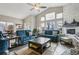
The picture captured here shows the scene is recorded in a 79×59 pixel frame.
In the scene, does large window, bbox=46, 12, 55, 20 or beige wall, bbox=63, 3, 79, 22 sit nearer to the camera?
beige wall, bbox=63, 3, 79, 22

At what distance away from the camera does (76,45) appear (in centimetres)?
208

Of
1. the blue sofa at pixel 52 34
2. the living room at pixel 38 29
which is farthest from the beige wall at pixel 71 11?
the blue sofa at pixel 52 34

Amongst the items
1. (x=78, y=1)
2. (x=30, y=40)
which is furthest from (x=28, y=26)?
(x=78, y=1)

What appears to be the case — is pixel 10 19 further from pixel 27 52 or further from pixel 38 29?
pixel 27 52

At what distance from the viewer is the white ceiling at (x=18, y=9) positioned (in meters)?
2.06

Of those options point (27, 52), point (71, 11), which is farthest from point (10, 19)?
point (71, 11)

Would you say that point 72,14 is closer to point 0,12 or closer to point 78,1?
point 78,1

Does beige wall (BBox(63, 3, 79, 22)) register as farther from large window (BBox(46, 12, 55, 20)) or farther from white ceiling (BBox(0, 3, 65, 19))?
large window (BBox(46, 12, 55, 20))

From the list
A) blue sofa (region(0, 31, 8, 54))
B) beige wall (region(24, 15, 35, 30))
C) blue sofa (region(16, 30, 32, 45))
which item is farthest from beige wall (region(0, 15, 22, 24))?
blue sofa (region(0, 31, 8, 54))

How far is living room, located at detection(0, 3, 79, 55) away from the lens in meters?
2.08

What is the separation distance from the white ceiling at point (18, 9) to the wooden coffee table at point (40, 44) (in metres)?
0.67

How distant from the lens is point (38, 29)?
218cm
